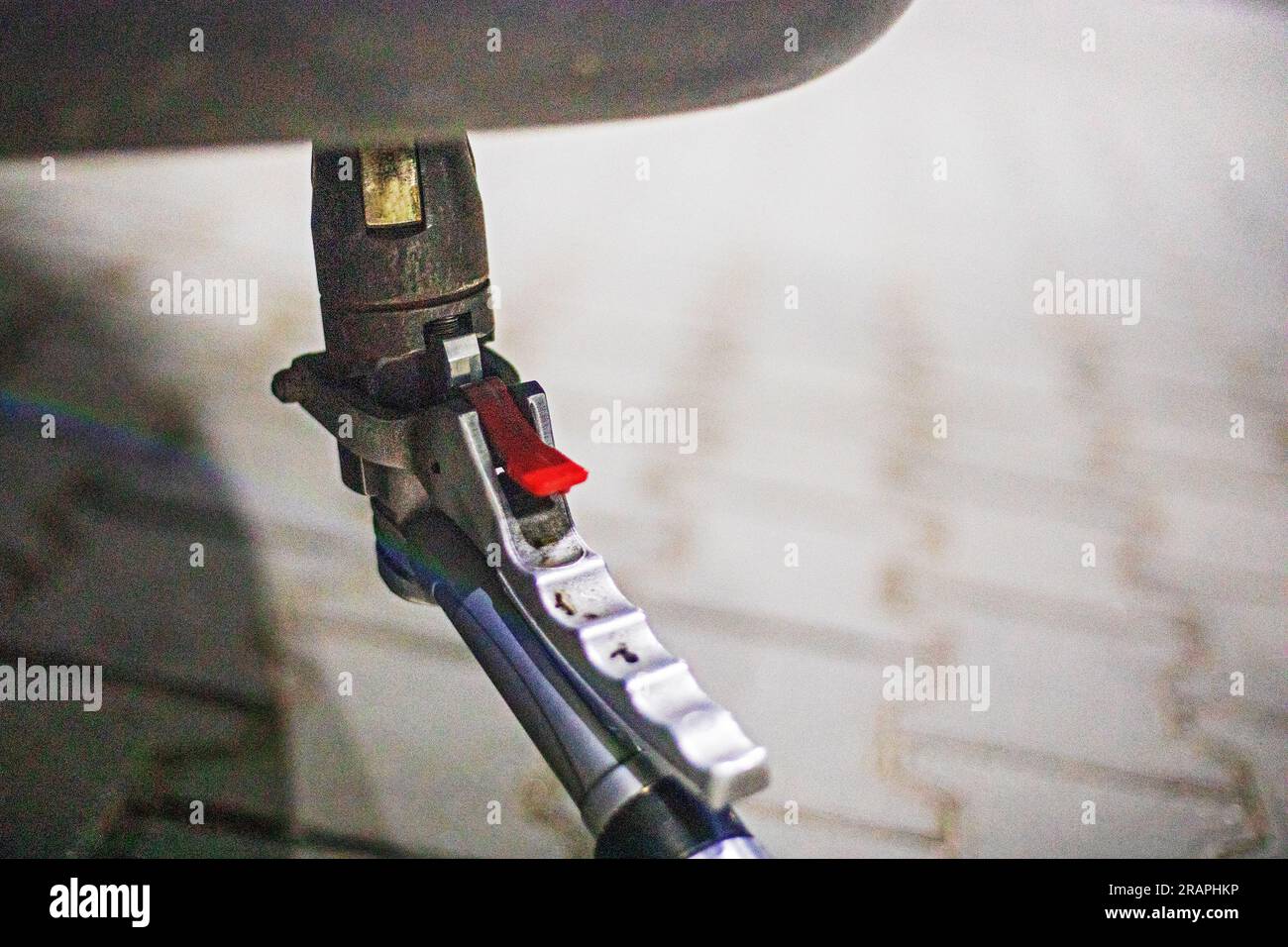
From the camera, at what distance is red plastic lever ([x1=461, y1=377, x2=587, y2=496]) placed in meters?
Result: 0.59

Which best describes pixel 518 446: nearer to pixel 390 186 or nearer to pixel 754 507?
pixel 390 186

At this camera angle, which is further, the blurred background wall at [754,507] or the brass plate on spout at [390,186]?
the blurred background wall at [754,507]

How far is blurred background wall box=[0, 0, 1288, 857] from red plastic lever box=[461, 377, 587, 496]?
0.60ft

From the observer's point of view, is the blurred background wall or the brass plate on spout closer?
the brass plate on spout

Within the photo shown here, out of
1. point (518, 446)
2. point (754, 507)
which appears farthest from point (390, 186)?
point (754, 507)

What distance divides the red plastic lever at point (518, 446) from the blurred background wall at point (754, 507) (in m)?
0.18

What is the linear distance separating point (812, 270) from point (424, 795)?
1018mm

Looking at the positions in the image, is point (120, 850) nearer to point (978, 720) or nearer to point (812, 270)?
point (978, 720)

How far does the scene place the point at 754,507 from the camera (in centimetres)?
112

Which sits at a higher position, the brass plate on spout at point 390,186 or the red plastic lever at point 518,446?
the brass plate on spout at point 390,186

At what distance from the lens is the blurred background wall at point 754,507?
2.68 feet

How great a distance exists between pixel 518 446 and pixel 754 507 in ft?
1.78
